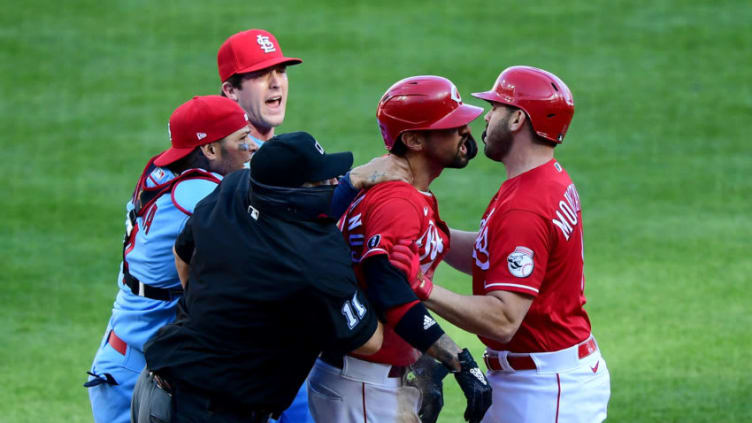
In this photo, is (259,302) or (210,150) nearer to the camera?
(259,302)

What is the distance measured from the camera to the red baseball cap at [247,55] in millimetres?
6383

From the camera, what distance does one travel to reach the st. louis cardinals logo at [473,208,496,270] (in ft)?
16.5

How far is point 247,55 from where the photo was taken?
638 cm

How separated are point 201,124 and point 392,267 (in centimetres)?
127

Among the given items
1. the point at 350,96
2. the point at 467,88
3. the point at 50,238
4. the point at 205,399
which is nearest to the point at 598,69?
the point at 467,88

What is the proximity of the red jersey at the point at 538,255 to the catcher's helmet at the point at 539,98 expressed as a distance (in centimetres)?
19

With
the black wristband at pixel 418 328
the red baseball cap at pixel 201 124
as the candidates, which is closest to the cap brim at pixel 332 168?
the black wristband at pixel 418 328

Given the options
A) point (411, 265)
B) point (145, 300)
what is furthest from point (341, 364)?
point (145, 300)

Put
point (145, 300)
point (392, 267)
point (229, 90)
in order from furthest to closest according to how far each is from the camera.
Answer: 1. point (229, 90)
2. point (145, 300)
3. point (392, 267)

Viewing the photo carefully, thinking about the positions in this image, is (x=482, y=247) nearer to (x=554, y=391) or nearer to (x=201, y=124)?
(x=554, y=391)

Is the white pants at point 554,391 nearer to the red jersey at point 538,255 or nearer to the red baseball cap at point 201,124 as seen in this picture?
the red jersey at point 538,255

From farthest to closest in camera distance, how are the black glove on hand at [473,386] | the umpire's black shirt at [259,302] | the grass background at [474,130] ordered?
the grass background at [474,130] < the black glove on hand at [473,386] < the umpire's black shirt at [259,302]

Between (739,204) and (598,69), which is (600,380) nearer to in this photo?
(739,204)

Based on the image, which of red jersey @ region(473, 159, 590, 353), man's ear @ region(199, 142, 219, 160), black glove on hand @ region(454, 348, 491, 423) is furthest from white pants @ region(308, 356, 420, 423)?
man's ear @ region(199, 142, 219, 160)
